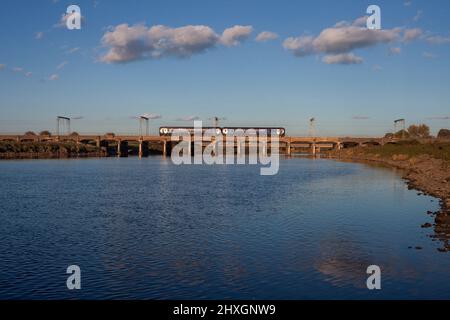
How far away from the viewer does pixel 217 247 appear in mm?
26719

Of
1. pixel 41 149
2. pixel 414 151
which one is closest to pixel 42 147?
pixel 41 149

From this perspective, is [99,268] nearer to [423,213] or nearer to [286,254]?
[286,254]

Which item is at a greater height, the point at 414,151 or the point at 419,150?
the point at 419,150

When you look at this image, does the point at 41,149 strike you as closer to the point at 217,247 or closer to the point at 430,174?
the point at 430,174

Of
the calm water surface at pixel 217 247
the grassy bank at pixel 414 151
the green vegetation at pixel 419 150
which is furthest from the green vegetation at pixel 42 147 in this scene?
the calm water surface at pixel 217 247

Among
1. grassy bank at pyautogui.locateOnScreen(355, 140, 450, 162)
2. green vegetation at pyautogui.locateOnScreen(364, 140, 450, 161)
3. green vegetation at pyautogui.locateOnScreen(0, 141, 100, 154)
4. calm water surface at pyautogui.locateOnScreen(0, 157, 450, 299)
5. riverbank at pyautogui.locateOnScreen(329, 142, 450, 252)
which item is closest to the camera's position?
calm water surface at pyautogui.locateOnScreen(0, 157, 450, 299)

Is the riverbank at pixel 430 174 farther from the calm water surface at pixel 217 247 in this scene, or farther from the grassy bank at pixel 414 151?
the calm water surface at pixel 217 247

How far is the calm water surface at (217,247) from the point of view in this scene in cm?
1953

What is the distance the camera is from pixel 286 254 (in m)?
25.0

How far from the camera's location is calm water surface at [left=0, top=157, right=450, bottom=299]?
19531 mm

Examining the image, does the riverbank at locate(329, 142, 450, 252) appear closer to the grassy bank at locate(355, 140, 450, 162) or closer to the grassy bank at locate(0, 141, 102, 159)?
the grassy bank at locate(355, 140, 450, 162)

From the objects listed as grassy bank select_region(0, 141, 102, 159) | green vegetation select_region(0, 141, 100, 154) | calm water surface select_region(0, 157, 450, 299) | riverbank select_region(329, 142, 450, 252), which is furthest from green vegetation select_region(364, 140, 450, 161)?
green vegetation select_region(0, 141, 100, 154)
